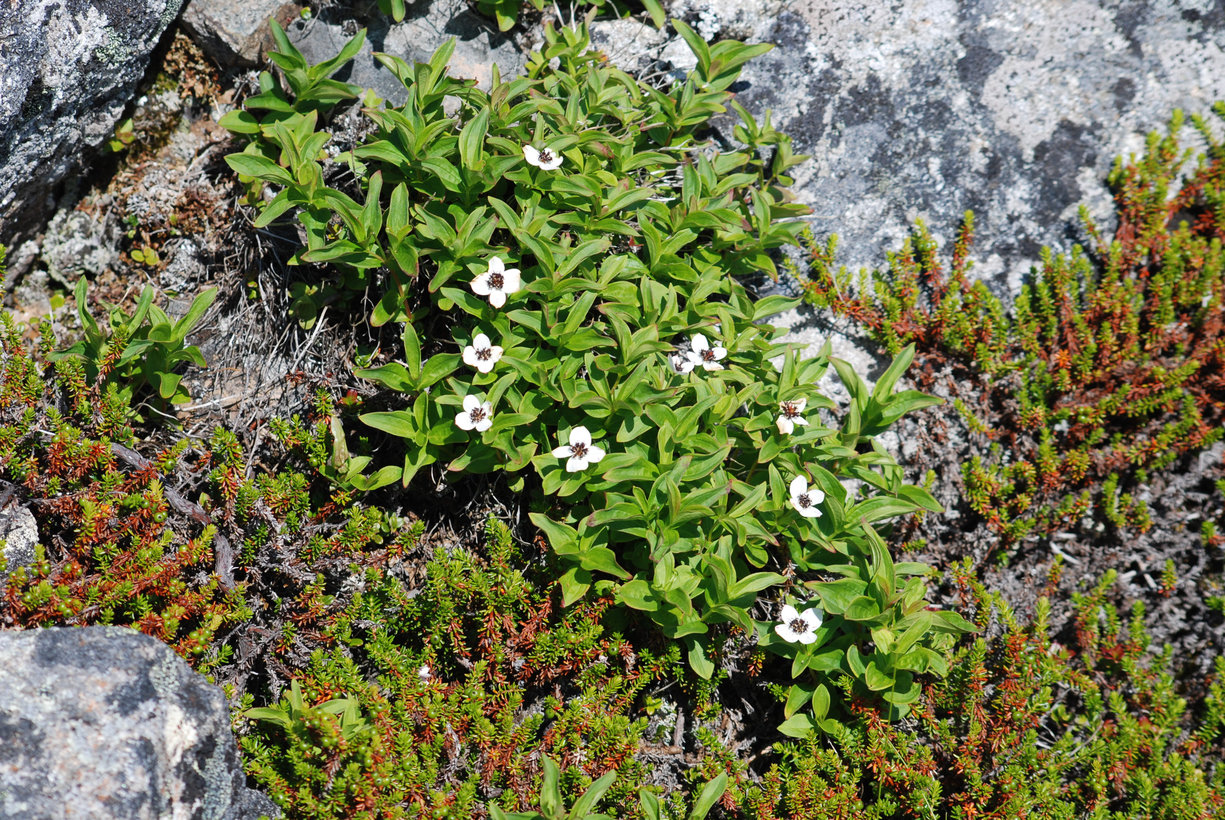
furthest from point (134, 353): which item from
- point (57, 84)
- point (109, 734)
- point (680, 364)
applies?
point (680, 364)

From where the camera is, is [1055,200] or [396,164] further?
[1055,200]

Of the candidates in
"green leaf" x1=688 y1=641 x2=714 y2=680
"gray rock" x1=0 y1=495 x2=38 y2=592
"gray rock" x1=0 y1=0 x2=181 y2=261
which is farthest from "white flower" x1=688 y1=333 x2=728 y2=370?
"gray rock" x1=0 y1=0 x2=181 y2=261

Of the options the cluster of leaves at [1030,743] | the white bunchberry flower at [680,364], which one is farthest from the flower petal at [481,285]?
the cluster of leaves at [1030,743]

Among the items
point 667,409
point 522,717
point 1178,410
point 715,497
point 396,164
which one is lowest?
point 1178,410

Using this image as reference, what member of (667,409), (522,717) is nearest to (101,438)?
(522,717)

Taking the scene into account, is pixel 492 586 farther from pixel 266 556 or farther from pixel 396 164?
pixel 396 164

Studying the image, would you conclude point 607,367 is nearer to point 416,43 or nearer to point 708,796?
point 708,796

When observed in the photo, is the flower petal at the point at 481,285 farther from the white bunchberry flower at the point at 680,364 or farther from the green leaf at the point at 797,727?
the green leaf at the point at 797,727
